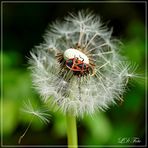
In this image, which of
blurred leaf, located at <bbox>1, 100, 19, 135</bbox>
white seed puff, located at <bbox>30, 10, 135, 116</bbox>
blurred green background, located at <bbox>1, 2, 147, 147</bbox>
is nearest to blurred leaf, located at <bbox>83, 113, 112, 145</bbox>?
blurred green background, located at <bbox>1, 2, 147, 147</bbox>

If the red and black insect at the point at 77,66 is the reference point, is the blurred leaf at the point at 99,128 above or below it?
below

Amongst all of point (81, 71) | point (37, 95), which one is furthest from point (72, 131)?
point (37, 95)

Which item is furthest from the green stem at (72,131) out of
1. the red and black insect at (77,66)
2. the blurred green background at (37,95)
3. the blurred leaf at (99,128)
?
the blurred leaf at (99,128)

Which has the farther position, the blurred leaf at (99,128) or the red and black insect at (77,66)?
the blurred leaf at (99,128)

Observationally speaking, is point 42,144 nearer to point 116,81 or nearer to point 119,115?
point 119,115

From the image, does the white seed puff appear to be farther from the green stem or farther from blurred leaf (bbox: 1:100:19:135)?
blurred leaf (bbox: 1:100:19:135)

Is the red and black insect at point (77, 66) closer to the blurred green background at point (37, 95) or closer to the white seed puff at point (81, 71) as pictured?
the white seed puff at point (81, 71)

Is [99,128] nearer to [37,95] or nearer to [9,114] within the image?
[37,95]
